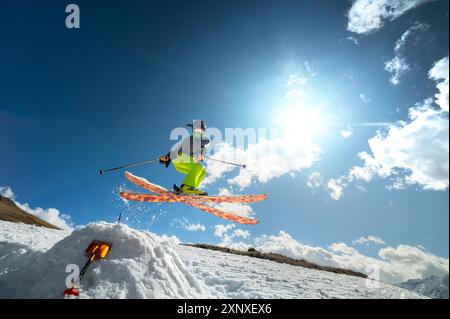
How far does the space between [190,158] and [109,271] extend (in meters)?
6.55

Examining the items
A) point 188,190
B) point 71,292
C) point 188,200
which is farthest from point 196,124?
point 71,292

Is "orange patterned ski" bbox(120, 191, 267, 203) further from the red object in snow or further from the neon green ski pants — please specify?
the red object in snow

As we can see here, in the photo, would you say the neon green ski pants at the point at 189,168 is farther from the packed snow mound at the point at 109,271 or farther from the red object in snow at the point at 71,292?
the red object in snow at the point at 71,292

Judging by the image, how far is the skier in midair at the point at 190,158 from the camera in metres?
12.0

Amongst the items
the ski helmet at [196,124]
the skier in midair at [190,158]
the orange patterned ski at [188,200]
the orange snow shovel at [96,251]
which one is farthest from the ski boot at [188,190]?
the orange snow shovel at [96,251]

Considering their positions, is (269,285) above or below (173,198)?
below

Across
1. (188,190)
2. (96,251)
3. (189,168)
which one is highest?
(189,168)

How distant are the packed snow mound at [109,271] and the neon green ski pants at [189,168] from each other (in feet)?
15.3

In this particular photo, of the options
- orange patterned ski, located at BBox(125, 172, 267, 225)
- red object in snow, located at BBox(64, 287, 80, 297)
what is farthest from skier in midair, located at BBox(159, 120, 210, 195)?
red object in snow, located at BBox(64, 287, 80, 297)

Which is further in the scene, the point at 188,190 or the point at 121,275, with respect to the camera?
the point at 188,190

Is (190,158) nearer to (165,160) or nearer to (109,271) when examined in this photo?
(165,160)

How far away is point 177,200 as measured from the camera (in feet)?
41.8

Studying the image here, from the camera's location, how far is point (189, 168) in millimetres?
12094
